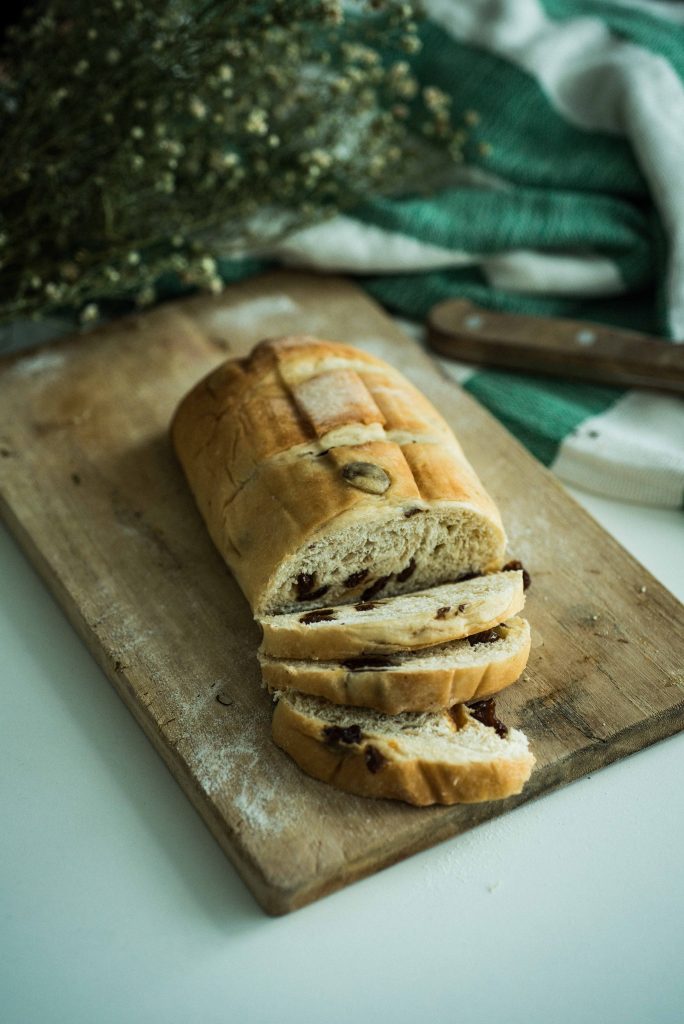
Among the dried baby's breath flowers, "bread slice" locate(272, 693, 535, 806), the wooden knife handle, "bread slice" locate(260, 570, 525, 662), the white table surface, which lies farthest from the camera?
the wooden knife handle

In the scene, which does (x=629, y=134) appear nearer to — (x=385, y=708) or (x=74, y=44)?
(x=74, y=44)

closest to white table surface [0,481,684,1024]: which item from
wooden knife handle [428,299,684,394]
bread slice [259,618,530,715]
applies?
bread slice [259,618,530,715]

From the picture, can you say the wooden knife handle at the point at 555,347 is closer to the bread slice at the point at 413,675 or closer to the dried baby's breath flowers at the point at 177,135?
the dried baby's breath flowers at the point at 177,135

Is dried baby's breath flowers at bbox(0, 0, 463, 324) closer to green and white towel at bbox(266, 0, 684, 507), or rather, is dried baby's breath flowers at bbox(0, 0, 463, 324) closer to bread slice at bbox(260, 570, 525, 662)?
green and white towel at bbox(266, 0, 684, 507)

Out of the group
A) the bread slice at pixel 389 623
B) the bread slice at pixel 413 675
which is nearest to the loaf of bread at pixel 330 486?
the bread slice at pixel 389 623

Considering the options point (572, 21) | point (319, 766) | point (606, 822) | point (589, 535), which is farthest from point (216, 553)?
point (572, 21)

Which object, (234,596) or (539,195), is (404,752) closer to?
(234,596)
